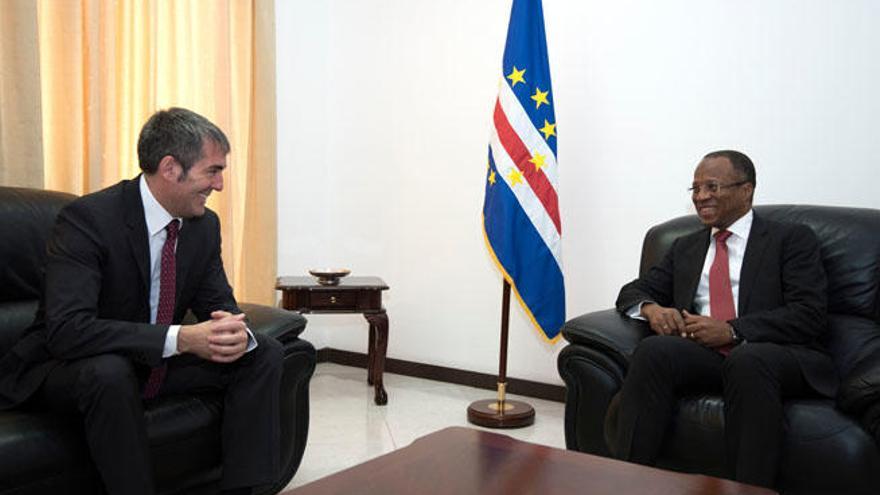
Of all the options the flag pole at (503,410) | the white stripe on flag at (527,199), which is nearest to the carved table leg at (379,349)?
the flag pole at (503,410)

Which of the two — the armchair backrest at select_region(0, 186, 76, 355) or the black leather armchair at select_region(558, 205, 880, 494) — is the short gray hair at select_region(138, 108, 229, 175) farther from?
the black leather armchair at select_region(558, 205, 880, 494)

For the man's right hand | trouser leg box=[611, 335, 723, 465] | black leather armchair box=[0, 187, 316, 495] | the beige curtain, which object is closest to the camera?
black leather armchair box=[0, 187, 316, 495]

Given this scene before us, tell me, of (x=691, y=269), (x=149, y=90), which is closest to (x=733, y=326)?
(x=691, y=269)

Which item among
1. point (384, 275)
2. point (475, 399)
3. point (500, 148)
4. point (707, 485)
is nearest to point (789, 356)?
point (707, 485)

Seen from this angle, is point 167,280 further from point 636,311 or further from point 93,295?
point 636,311

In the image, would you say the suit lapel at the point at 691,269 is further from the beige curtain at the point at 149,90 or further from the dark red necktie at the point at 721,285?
the beige curtain at the point at 149,90

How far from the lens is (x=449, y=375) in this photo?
399cm

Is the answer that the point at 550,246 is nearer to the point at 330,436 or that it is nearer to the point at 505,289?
the point at 505,289

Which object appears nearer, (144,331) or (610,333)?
(144,331)

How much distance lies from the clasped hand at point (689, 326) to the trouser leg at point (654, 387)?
0.07 m

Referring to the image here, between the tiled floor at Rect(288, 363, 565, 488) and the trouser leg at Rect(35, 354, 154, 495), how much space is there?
0.91 m

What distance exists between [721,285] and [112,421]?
1.92m

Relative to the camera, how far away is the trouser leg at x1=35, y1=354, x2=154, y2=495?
1.70 meters

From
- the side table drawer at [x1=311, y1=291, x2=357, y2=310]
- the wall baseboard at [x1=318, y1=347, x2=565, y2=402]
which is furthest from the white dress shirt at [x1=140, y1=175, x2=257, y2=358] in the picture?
the wall baseboard at [x1=318, y1=347, x2=565, y2=402]
